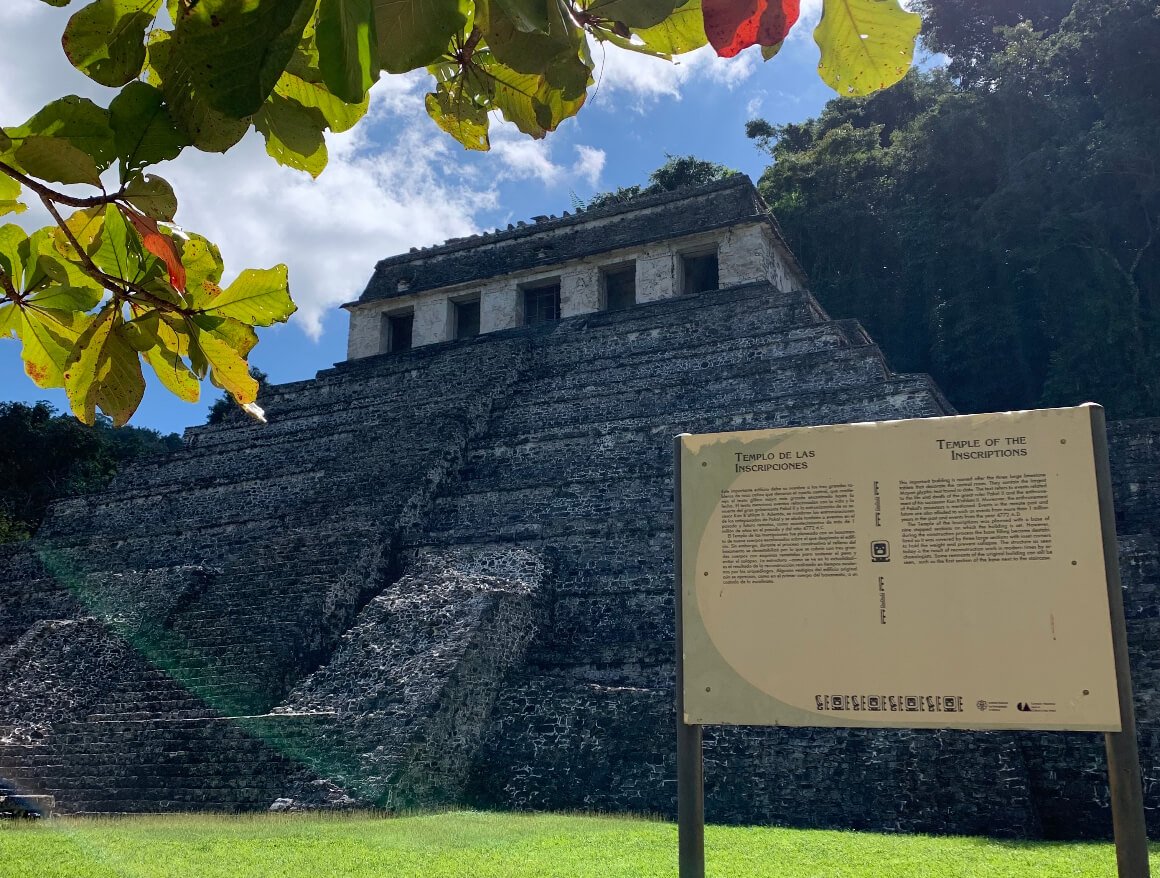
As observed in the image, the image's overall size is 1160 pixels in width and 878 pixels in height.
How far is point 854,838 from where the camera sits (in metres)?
5.55

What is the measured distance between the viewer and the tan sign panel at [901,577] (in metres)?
2.68

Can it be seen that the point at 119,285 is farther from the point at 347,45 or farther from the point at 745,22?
the point at 745,22

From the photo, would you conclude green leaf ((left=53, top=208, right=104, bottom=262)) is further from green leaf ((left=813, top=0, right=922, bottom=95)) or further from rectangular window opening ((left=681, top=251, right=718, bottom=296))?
rectangular window opening ((left=681, top=251, right=718, bottom=296))

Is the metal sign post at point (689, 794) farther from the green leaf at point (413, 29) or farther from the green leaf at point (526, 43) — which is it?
the green leaf at point (413, 29)

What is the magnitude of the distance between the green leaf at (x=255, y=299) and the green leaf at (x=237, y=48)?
0.59m

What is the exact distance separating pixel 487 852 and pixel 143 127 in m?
4.27

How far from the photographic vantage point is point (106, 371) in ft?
5.92

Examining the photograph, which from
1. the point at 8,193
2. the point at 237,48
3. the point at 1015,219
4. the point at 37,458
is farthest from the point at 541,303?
the point at 237,48

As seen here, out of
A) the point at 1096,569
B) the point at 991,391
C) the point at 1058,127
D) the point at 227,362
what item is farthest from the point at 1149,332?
the point at 227,362

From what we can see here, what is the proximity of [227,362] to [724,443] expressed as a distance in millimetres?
1615

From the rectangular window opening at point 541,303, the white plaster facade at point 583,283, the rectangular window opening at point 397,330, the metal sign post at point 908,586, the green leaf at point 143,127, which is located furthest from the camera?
the rectangular window opening at point 397,330

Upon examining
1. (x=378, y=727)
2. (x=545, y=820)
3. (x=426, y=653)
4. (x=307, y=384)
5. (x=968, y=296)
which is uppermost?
(x=968, y=296)

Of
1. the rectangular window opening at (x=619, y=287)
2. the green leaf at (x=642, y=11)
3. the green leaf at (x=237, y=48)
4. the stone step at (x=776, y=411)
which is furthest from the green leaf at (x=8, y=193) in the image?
the rectangular window opening at (x=619, y=287)

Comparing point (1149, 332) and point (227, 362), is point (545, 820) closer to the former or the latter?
point (227, 362)
